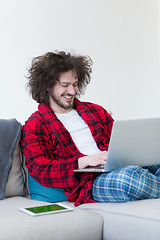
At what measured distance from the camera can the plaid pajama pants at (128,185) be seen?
171cm

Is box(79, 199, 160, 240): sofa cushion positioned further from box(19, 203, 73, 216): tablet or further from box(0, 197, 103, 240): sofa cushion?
box(19, 203, 73, 216): tablet

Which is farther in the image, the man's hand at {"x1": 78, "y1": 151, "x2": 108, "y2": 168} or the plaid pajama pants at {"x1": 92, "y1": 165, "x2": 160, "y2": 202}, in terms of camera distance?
the man's hand at {"x1": 78, "y1": 151, "x2": 108, "y2": 168}

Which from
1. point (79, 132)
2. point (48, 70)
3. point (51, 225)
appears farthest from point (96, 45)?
point (51, 225)

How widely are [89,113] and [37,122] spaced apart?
0.38m

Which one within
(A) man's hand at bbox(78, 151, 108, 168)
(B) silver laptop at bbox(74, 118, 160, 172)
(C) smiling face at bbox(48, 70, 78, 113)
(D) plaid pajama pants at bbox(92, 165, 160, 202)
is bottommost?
(D) plaid pajama pants at bbox(92, 165, 160, 202)

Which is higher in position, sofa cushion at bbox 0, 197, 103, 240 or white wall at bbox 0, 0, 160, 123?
white wall at bbox 0, 0, 160, 123

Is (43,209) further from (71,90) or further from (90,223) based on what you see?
(71,90)

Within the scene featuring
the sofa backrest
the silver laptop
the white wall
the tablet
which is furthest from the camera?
the white wall

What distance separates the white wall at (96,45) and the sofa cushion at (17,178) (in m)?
1.08

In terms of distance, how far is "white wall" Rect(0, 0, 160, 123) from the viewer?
10.5 feet

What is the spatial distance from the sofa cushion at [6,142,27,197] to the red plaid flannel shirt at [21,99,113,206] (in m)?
0.08

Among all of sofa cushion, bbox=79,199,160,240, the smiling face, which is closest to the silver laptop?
sofa cushion, bbox=79,199,160,240

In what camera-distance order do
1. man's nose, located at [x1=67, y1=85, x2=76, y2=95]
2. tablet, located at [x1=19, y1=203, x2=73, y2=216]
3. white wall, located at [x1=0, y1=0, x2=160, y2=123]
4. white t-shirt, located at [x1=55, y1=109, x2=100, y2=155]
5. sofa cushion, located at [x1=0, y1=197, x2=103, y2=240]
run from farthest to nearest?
white wall, located at [x1=0, y1=0, x2=160, y2=123], man's nose, located at [x1=67, y1=85, x2=76, y2=95], white t-shirt, located at [x1=55, y1=109, x2=100, y2=155], tablet, located at [x1=19, y1=203, x2=73, y2=216], sofa cushion, located at [x1=0, y1=197, x2=103, y2=240]

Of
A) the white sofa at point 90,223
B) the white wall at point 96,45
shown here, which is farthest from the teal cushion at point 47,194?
the white wall at point 96,45
